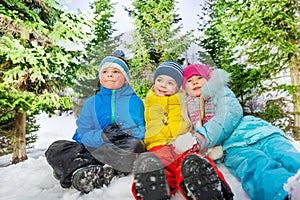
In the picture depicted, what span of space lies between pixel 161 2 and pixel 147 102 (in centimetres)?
78

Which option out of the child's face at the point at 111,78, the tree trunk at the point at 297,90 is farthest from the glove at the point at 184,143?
the tree trunk at the point at 297,90

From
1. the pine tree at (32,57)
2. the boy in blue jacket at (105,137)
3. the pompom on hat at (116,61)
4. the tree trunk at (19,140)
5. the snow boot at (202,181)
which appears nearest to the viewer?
the snow boot at (202,181)

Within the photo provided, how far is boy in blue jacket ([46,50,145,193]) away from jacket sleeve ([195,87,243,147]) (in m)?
0.48

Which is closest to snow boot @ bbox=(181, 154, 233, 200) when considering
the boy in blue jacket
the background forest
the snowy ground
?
the snowy ground

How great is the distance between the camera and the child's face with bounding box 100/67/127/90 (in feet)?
6.36

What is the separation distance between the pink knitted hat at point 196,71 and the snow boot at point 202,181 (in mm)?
789

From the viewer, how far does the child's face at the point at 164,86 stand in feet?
5.94

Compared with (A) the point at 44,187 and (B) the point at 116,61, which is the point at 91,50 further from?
(A) the point at 44,187

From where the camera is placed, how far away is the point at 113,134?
1813 millimetres

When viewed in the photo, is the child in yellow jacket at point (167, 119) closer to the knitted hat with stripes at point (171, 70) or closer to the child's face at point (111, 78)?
the knitted hat with stripes at point (171, 70)

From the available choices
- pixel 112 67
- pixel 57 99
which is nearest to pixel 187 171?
pixel 112 67

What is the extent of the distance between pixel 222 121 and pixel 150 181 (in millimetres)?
803

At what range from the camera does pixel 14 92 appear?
148 inches

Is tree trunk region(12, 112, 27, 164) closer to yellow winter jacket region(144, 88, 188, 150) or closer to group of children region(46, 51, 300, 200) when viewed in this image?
group of children region(46, 51, 300, 200)
